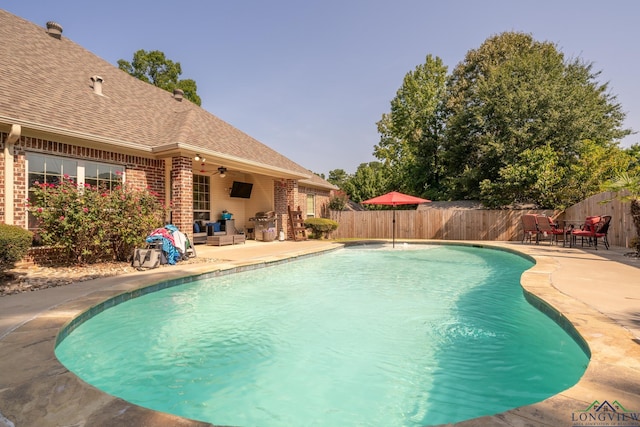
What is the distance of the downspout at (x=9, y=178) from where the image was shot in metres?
6.37

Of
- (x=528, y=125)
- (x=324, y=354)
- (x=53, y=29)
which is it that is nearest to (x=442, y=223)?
(x=528, y=125)

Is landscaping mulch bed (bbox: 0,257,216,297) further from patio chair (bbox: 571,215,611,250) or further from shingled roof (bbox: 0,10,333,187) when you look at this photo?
patio chair (bbox: 571,215,611,250)

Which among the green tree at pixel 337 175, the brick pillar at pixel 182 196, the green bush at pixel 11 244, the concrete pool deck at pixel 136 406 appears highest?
the green tree at pixel 337 175

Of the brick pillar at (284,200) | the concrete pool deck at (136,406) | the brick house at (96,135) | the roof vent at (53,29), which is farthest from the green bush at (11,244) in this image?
the brick pillar at (284,200)

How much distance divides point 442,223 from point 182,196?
12.4 metres

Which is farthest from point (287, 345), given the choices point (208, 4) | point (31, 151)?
point (208, 4)

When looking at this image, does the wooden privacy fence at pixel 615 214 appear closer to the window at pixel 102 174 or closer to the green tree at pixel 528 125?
the green tree at pixel 528 125

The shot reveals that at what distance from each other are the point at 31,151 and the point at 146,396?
7.04 metres

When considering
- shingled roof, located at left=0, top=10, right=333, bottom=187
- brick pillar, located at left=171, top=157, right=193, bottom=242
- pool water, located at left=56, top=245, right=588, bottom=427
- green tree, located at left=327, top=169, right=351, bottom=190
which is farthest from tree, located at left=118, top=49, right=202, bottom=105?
green tree, located at left=327, top=169, right=351, bottom=190

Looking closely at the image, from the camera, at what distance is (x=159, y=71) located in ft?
92.4

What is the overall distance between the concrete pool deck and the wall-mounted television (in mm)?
9084

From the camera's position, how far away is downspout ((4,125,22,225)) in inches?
251

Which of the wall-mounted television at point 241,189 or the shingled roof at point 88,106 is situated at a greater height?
the shingled roof at point 88,106

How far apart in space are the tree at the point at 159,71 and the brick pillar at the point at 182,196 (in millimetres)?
21603
